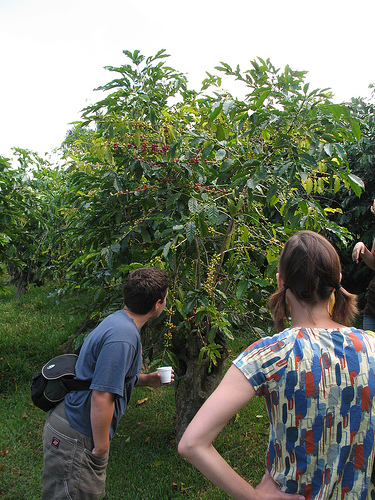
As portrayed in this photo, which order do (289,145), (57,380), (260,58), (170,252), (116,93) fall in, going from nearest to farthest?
(57,380) < (289,145) < (260,58) < (170,252) < (116,93)

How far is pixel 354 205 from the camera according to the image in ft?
22.9

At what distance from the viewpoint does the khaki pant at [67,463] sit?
192 cm

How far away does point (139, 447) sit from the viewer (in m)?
3.76

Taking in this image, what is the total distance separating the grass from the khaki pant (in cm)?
130

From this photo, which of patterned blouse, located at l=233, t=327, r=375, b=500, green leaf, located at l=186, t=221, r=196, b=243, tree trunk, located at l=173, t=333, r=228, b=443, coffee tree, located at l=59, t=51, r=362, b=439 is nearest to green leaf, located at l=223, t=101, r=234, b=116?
coffee tree, located at l=59, t=51, r=362, b=439

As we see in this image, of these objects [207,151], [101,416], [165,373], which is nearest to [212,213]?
[207,151]

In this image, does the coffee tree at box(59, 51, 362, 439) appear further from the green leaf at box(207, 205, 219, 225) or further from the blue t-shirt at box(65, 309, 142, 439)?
the blue t-shirt at box(65, 309, 142, 439)

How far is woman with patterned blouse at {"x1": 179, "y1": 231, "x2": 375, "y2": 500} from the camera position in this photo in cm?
109

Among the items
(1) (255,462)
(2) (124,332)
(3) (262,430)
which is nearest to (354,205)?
(3) (262,430)

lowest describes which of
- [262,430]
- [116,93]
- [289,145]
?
[262,430]

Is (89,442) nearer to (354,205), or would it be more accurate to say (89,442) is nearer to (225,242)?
(225,242)

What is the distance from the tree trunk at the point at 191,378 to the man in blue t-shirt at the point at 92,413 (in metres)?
1.35

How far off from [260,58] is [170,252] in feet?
4.56

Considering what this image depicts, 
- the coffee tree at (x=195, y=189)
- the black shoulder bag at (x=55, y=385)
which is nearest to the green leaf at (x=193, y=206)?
the coffee tree at (x=195, y=189)
